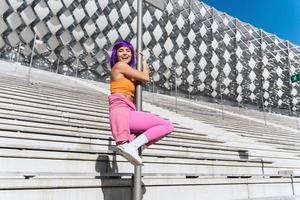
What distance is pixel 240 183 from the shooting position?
14.9 feet

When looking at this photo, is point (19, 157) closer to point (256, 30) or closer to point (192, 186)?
point (192, 186)

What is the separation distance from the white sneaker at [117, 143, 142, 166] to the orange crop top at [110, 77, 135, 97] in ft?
1.54

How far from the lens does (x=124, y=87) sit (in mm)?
2895

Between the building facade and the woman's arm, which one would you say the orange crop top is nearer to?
the woman's arm

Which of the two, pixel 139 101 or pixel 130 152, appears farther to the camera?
pixel 139 101

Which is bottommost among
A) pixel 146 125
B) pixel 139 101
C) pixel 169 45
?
pixel 146 125

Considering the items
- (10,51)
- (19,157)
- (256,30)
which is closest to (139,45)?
(19,157)

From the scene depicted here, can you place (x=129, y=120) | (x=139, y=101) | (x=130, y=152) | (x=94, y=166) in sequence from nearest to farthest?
1. (x=130, y=152)
2. (x=129, y=120)
3. (x=139, y=101)
4. (x=94, y=166)

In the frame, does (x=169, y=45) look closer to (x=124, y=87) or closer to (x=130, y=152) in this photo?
(x=124, y=87)

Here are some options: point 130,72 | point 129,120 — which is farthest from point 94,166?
point 130,72

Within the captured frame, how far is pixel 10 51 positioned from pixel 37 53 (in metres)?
2.50

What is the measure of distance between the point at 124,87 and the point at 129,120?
0.29 metres

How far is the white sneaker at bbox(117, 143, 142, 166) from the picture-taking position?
2.60 meters

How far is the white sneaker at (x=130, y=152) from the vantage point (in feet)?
8.53
